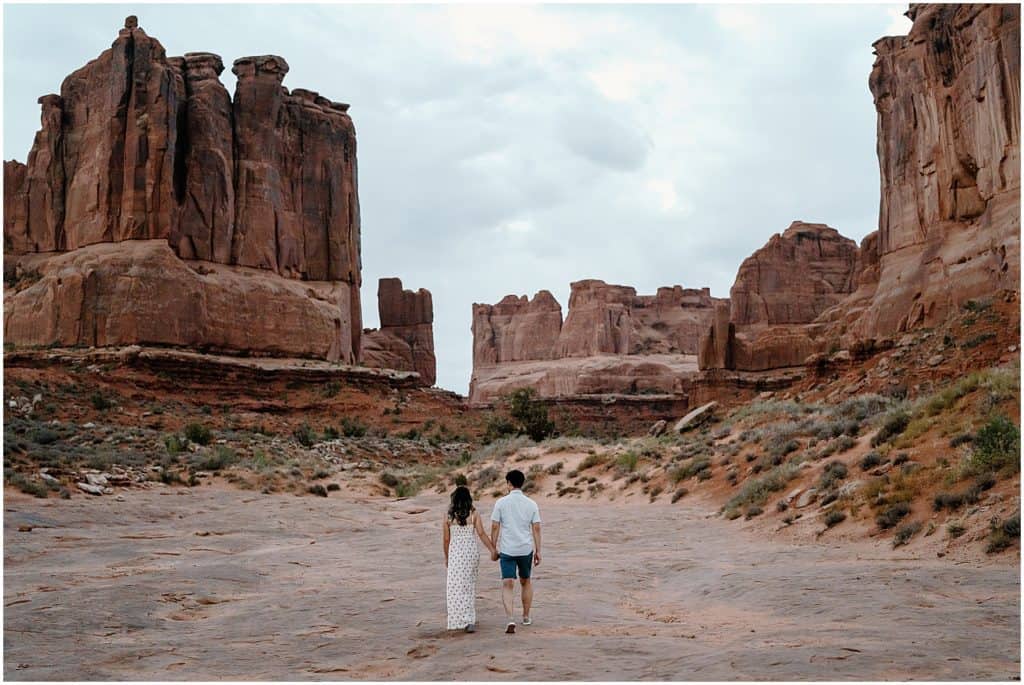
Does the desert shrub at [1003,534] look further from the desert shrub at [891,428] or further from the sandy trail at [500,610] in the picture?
the desert shrub at [891,428]

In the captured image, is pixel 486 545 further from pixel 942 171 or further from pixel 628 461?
pixel 942 171

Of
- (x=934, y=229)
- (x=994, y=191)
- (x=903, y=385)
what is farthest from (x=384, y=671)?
(x=934, y=229)

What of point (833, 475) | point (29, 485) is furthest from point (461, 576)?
point (29, 485)

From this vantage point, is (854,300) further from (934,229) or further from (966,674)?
(966,674)

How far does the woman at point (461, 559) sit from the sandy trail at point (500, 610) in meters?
0.27

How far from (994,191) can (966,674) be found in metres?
35.2

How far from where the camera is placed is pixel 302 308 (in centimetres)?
5241

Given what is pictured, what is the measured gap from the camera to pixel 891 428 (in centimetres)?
1750

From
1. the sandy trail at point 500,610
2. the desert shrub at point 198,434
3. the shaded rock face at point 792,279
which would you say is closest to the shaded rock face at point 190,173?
the desert shrub at point 198,434

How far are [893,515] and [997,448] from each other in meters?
1.69

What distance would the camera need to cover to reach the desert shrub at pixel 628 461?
25352 mm

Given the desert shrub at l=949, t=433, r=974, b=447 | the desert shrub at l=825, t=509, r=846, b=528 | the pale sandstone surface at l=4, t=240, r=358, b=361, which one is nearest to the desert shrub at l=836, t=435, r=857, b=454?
the desert shrub at l=949, t=433, r=974, b=447

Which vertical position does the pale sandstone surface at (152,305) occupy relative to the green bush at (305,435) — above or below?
above

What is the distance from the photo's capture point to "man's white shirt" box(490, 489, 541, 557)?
28.5ft
